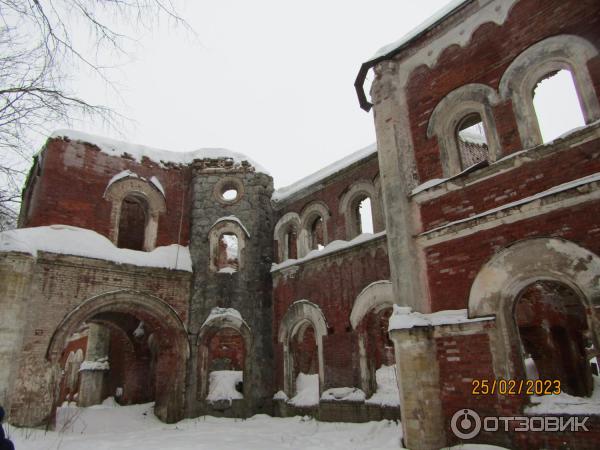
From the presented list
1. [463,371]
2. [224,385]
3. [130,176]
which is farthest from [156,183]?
[463,371]

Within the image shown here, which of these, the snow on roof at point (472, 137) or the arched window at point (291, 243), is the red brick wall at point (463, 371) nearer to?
the arched window at point (291, 243)

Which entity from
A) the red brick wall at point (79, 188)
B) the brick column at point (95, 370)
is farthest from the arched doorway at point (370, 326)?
the brick column at point (95, 370)

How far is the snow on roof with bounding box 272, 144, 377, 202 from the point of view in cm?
1162

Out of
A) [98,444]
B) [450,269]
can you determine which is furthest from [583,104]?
[98,444]

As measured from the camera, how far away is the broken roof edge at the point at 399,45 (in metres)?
7.36

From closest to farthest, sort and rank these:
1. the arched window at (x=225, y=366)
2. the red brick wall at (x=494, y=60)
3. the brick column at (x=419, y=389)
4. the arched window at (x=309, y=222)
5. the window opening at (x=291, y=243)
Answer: the red brick wall at (x=494, y=60), the brick column at (x=419, y=389), the arched window at (x=225, y=366), the arched window at (x=309, y=222), the window opening at (x=291, y=243)

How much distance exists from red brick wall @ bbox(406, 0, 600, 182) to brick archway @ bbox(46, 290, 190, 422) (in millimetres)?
7621

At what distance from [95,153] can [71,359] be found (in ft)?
48.9

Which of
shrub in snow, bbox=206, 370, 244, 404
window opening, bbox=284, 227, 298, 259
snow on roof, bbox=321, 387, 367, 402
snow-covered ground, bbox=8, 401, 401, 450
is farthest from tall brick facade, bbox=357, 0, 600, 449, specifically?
shrub in snow, bbox=206, 370, 244, 404

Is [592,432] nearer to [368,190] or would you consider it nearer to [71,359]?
[368,190]

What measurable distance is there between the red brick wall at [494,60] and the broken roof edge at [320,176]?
357 cm

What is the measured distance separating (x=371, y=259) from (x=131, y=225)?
8063mm

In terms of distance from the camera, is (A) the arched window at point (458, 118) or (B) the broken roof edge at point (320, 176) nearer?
(A) the arched window at point (458, 118)
